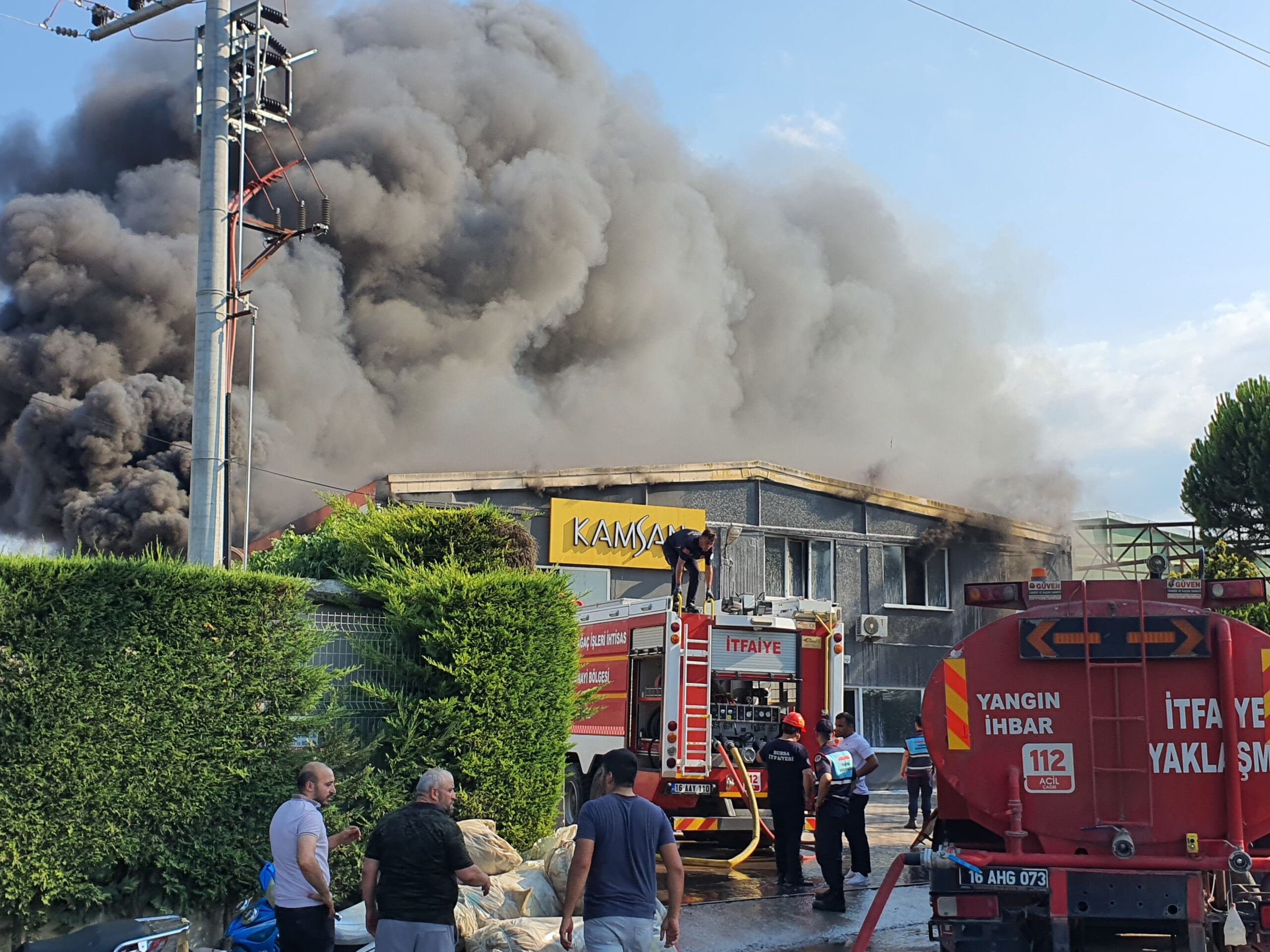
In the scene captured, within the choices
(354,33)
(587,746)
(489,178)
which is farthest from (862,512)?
(354,33)

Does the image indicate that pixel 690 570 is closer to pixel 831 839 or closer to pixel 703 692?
pixel 703 692

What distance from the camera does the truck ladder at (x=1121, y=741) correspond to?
608 centimetres

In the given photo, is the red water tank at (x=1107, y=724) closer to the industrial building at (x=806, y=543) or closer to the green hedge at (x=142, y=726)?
the green hedge at (x=142, y=726)

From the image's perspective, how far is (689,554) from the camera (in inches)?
468

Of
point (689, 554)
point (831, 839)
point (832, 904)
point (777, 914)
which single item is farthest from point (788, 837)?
point (689, 554)

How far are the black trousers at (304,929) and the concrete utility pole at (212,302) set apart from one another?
153 inches

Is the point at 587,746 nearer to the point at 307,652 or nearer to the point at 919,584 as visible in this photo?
the point at 307,652

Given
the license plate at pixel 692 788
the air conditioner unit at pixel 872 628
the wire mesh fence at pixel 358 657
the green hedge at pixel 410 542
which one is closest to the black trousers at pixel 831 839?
the license plate at pixel 692 788

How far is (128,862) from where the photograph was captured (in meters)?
6.64

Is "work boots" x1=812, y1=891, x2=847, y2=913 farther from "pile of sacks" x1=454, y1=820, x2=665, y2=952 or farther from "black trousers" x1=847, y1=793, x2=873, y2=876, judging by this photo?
"pile of sacks" x1=454, y1=820, x2=665, y2=952

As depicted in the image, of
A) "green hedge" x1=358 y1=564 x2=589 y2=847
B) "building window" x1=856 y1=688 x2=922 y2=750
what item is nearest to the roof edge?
"building window" x1=856 y1=688 x2=922 y2=750

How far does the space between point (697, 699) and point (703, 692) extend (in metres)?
0.09

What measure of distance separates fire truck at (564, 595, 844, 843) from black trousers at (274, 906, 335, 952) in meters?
5.57

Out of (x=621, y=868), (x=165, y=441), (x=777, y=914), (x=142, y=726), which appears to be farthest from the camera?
(x=165, y=441)
